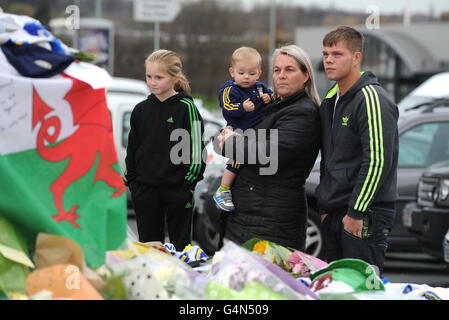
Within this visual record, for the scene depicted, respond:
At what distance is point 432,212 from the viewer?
7242mm

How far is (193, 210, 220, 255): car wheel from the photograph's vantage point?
26.3 ft

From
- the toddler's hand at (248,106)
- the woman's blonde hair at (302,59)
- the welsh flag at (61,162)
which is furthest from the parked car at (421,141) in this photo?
the welsh flag at (61,162)

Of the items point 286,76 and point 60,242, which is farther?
point 286,76

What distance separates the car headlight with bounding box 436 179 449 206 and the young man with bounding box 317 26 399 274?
3196 mm

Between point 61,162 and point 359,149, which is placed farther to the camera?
point 359,149

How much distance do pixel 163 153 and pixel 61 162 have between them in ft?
6.72

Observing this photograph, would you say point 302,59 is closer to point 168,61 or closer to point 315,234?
point 168,61

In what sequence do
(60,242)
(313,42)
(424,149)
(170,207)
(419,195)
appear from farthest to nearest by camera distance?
Answer: (313,42)
(424,149)
(419,195)
(170,207)
(60,242)

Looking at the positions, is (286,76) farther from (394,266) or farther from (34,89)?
(394,266)

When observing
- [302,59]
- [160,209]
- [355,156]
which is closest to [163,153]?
[160,209]

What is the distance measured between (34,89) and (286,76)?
173 cm
